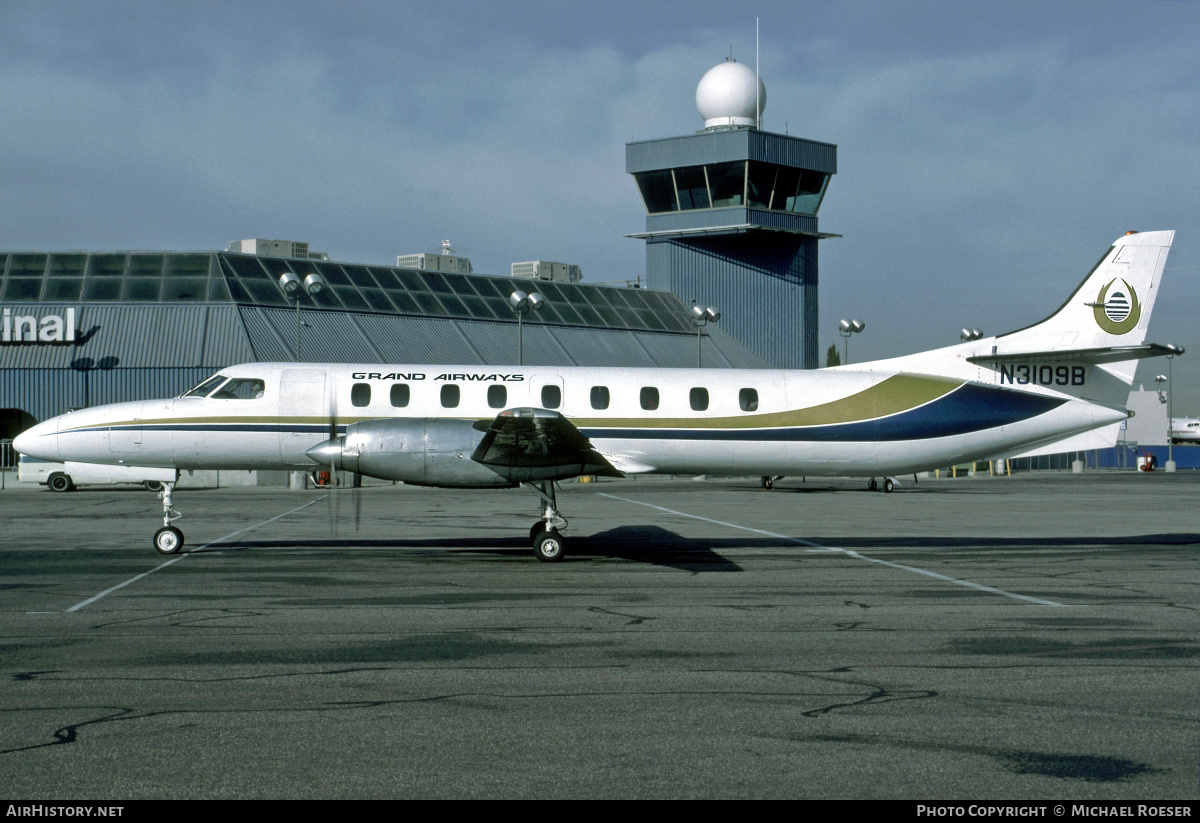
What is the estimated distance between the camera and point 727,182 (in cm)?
6238

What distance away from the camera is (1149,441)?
89.6 m

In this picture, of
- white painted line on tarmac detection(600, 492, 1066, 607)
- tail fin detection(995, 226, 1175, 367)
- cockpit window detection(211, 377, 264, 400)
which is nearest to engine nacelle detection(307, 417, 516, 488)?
cockpit window detection(211, 377, 264, 400)

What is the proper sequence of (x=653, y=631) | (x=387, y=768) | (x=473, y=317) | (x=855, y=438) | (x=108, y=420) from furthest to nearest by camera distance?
(x=473, y=317), (x=855, y=438), (x=108, y=420), (x=653, y=631), (x=387, y=768)

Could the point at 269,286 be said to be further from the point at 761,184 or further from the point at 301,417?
the point at 301,417

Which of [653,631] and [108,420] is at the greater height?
[108,420]

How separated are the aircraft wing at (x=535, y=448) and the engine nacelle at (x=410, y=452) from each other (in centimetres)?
28

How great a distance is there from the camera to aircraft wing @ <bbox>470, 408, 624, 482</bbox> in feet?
50.1

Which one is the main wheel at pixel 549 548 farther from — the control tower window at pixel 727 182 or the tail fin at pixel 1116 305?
the control tower window at pixel 727 182

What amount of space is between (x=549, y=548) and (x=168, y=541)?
6186 millimetres

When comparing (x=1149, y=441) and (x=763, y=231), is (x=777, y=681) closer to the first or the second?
(x=763, y=231)

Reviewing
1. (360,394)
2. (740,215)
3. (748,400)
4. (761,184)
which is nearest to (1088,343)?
(748,400)

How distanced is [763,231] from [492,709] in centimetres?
5796
